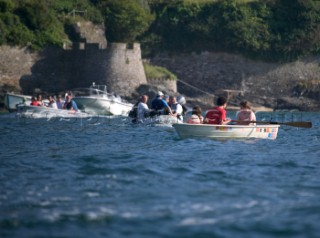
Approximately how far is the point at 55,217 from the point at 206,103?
48446 millimetres

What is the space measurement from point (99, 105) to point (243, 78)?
66.9ft

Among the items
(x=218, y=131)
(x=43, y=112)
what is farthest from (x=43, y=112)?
(x=218, y=131)

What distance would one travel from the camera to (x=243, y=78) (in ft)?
212

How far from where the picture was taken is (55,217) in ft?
41.8

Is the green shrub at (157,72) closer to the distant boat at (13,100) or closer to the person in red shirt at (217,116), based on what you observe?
the distant boat at (13,100)

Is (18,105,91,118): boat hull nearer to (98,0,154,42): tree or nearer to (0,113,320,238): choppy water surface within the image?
(0,113,320,238): choppy water surface

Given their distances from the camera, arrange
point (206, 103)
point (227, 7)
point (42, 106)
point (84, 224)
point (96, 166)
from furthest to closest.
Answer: point (227, 7) → point (206, 103) → point (42, 106) → point (96, 166) → point (84, 224)

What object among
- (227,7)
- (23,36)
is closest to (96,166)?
(23,36)

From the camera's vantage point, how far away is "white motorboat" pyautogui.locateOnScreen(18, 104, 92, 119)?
4200 cm

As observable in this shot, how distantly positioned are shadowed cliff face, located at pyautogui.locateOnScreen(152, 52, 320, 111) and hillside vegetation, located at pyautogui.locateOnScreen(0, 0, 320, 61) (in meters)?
0.70

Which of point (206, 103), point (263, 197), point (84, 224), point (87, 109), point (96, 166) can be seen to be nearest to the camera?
point (84, 224)

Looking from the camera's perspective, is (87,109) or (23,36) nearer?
(87,109)

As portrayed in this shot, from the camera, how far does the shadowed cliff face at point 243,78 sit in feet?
209

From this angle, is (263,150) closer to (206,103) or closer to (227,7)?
(206,103)
